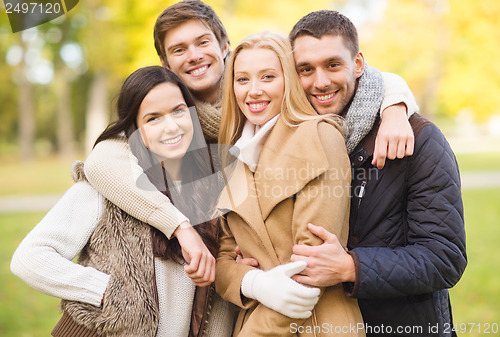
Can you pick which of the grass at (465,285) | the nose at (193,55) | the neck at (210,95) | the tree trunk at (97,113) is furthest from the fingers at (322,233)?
the tree trunk at (97,113)

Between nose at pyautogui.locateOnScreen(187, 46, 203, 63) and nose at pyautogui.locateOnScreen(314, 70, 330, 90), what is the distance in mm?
A: 969

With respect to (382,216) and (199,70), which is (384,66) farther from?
(382,216)

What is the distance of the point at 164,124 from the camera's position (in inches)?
94.3

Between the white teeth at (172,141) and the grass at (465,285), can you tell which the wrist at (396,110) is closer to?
the white teeth at (172,141)

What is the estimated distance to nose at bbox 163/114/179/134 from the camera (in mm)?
2387

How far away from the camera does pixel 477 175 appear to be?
13070 mm

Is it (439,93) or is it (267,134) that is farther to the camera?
(439,93)

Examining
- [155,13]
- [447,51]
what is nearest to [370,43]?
[447,51]

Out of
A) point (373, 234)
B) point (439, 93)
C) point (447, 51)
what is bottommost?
point (373, 234)

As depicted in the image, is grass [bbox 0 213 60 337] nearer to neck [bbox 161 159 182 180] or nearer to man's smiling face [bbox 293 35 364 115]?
neck [bbox 161 159 182 180]

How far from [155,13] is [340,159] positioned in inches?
418

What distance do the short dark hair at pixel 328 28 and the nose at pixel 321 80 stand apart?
0.59ft

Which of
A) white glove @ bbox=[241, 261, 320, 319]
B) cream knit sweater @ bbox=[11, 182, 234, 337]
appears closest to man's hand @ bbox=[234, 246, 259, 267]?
white glove @ bbox=[241, 261, 320, 319]

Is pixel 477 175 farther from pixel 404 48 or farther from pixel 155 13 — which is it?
pixel 155 13
